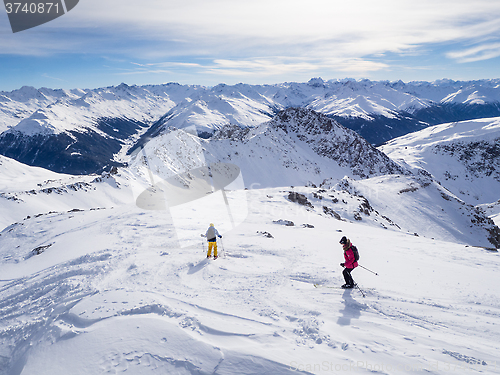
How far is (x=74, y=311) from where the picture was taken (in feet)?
24.8

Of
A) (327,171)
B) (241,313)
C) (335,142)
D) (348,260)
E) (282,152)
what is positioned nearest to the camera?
(241,313)

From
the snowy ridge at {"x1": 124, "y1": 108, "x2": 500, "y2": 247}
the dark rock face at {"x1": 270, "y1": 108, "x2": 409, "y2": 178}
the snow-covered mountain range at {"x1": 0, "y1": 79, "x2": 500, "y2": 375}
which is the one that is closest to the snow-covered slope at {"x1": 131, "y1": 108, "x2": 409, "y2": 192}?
the dark rock face at {"x1": 270, "y1": 108, "x2": 409, "y2": 178}

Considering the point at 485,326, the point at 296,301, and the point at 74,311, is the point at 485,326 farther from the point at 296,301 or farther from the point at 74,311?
the point at 74,311

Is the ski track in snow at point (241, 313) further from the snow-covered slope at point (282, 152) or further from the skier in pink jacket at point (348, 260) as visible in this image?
the snow-covered slope at point (282, 152)

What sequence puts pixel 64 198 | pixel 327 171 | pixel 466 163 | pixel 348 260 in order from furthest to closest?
1. pixel 466 163
2. pixel 327 171
3. pixel 64 198
4. pixel 348 260

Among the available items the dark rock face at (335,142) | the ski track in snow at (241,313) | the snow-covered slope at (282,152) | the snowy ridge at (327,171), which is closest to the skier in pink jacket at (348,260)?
the ski track in snow at (241,313)

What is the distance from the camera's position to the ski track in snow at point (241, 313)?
5883 millimetres

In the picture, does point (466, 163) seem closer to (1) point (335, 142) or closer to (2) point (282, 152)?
(1) point (335, 142)

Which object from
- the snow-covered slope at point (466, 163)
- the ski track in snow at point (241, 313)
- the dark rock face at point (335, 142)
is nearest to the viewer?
the ski track in snow at point (241, 313)

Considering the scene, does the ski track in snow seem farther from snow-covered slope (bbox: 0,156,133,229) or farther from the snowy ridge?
snow-covered slope (bbox: 0,156,133,229)

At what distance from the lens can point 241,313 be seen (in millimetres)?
7621

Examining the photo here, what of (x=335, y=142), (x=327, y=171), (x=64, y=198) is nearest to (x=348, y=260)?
(x=64, y=198)

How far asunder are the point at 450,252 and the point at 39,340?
19.7 metres

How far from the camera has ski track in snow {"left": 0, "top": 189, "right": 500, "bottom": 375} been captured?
588cm
